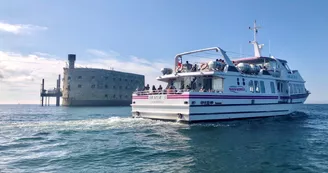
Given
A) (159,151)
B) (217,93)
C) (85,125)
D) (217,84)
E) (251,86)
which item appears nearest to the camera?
(159,151)

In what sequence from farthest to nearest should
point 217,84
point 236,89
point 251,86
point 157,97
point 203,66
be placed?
point 251,86 < point 203,66 < point 236,89 < point 217,84 < point 157,97

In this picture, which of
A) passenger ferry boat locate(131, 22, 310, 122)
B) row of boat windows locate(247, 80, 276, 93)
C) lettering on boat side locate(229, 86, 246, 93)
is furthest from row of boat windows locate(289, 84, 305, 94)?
lettering on boat side locate(229, 86, 246, 93)

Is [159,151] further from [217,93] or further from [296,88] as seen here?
[296,88]

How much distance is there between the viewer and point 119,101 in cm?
9831

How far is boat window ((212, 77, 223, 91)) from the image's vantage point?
22.8m

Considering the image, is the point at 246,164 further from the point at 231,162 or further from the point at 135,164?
the point at 135,164

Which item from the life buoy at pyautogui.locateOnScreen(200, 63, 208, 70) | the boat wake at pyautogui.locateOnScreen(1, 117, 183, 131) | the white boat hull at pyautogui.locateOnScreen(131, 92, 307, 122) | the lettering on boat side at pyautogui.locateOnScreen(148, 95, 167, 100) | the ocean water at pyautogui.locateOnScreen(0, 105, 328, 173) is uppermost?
the life buoy at pyautogui.locateOnScreen(200, 63, 208, 70)

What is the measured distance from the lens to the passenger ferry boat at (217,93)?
20.9 m

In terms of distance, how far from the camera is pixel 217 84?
75.7 ft

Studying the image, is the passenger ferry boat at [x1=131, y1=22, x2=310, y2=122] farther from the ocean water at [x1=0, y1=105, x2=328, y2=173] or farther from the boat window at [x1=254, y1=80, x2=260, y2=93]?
the ocean water at [x1=0, y1=105, x2=328, y2=173]

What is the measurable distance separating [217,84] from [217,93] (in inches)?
60.4

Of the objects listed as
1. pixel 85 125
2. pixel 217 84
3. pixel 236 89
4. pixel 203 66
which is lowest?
pixel 85 125

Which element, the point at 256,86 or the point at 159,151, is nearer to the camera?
the point at 159,151

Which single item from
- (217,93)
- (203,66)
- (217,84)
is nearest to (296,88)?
(217,84)
